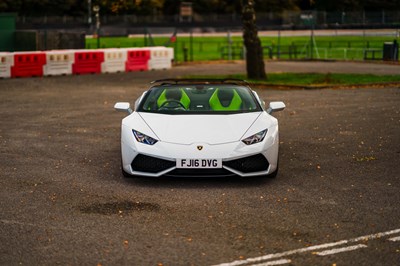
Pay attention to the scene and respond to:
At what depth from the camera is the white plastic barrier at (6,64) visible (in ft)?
105

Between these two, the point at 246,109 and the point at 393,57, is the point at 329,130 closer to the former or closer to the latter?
the point at 246,109

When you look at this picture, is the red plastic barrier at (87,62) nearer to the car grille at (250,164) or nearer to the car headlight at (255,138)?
the car headlight at (255,138)

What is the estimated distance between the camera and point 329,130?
1594 cm

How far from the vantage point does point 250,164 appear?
10539mm

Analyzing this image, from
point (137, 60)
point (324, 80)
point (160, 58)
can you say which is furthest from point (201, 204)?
point (160, 58)

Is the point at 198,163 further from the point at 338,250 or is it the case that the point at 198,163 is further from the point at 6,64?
the point at 6,64

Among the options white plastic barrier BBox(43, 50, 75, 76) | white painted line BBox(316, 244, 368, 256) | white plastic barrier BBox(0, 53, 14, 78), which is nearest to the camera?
white painted line BBox(316, 244, 368, 256)

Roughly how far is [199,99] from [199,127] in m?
1.14

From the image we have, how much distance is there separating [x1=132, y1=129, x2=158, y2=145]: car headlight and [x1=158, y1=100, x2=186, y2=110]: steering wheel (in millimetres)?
950

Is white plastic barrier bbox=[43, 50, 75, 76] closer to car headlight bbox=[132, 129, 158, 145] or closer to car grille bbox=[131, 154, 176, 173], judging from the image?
car headlight bbox=[132, 129, 158, 145]

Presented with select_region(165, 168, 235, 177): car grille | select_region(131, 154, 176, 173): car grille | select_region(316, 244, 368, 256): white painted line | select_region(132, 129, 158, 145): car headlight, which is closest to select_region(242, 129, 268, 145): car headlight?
select_region(165, 168, 235, 177): car grille

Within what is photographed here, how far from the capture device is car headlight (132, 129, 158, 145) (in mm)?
10570

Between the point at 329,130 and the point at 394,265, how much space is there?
9167mm

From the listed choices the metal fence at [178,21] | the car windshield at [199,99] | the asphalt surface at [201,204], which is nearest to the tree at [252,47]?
the asphalt surface at [201,204]
